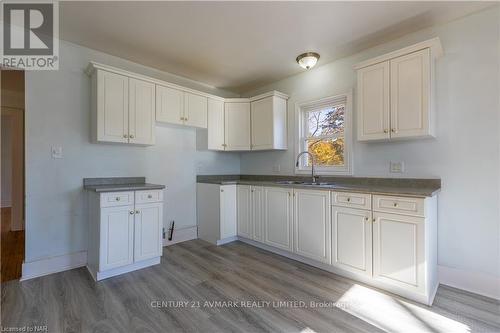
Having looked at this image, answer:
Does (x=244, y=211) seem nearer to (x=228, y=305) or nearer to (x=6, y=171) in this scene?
(x=228, y=305)

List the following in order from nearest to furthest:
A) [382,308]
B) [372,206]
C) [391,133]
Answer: [382,308] < [372,206] < [391,133]

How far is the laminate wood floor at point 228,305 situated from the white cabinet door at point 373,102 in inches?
59.7

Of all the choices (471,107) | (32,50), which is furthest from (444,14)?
(32,50)

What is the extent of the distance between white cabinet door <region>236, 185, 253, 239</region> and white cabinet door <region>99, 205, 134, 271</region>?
148 centimetres

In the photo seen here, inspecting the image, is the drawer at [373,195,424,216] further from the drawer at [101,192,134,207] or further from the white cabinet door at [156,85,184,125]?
the white cabinet door at [156,85,184,125]

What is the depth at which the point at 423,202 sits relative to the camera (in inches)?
71.8

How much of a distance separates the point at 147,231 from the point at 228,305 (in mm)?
1256

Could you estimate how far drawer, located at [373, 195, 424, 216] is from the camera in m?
Result: 1.85

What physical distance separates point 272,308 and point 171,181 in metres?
2.24

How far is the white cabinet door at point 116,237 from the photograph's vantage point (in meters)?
2.27

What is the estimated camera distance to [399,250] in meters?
1.95

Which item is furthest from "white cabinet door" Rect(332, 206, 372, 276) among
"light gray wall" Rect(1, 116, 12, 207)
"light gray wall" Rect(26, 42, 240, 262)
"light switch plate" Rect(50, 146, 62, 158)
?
"light gray wall" Rect(1, 116, 12, 207)

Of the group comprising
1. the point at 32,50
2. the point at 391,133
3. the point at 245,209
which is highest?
the point at 32,50

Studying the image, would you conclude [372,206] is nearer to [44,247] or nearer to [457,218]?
[457,218]
